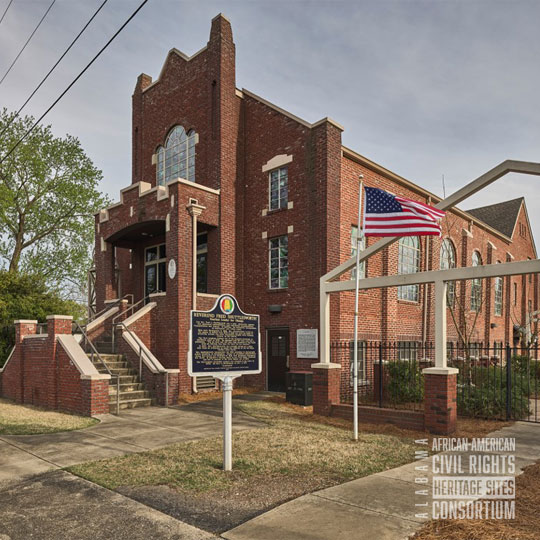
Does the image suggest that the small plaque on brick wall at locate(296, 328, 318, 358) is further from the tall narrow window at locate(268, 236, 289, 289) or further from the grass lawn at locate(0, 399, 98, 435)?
the grass lawn at locate(0, 399, 98, 435)

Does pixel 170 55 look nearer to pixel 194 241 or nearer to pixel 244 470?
pixel 194 241

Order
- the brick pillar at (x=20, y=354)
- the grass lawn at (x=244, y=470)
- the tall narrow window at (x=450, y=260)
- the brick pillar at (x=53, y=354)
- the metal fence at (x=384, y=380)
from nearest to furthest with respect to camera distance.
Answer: the grass lawn at (x=244, y=470), the brick pillar at (x=53, y=354), the metal fence at (x=384, y=380), the brick pillar at (x=20, y=354), the tall narrow window at (x=450, y=260)

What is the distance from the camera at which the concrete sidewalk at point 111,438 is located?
316 inches

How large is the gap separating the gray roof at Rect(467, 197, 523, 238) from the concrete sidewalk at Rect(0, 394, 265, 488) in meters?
29.5

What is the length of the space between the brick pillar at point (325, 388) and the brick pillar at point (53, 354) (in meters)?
7.33

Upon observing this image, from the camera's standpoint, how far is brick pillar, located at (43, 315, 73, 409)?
45.6ft

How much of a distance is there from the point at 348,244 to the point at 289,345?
14.1ft

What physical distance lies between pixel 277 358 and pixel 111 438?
29.1 feet

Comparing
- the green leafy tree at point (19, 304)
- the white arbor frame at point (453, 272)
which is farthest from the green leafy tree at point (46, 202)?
the white arbor frame at point (453, 272)

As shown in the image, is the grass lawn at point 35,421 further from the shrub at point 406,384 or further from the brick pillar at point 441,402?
the shrub at point 406,384

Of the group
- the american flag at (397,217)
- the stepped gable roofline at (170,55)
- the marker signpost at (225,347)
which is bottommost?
the marker signpost at (225,347)

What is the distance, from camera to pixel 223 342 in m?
7.98

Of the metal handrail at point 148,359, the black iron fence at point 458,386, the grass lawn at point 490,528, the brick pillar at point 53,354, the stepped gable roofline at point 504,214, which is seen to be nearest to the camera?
the grass lawn at point 490,528

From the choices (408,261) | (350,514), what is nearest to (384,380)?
(408,261)
